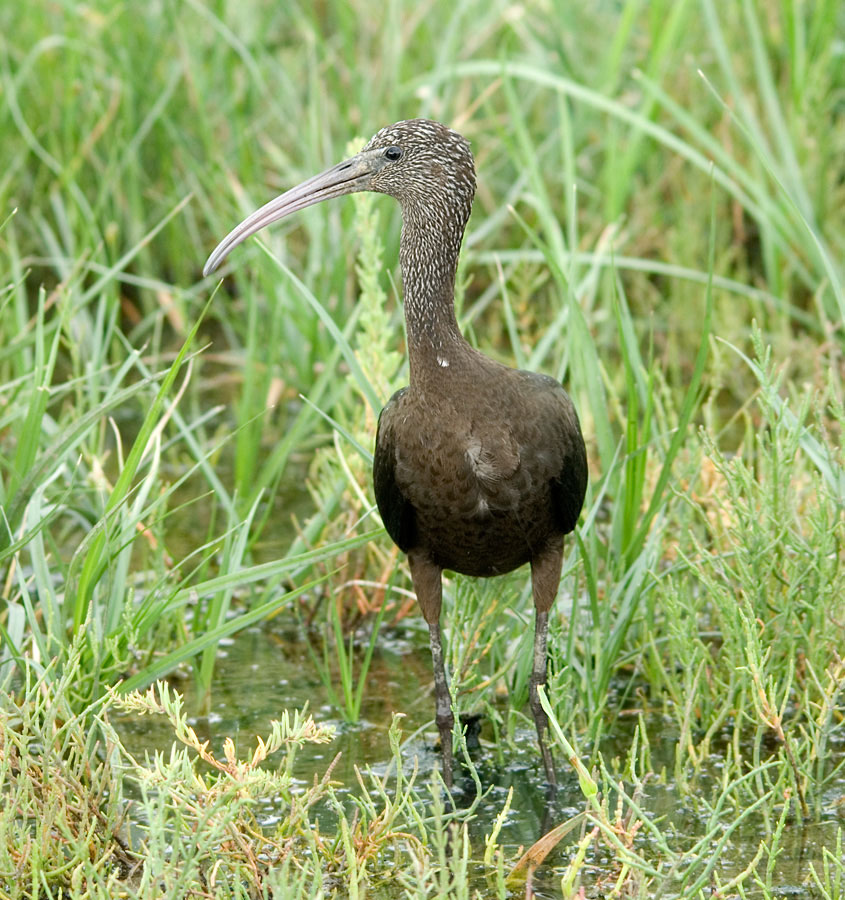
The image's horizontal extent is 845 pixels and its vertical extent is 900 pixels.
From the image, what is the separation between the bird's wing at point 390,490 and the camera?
372 centimetres

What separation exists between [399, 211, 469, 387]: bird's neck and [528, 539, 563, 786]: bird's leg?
59cm

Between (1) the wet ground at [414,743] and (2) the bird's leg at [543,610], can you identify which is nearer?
(1) the wet ground at [414,743]

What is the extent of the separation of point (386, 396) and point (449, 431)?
0.76 meters

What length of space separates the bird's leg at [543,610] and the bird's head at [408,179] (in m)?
0.88

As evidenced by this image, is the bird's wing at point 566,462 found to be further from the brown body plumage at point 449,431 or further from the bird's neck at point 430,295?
the bird's neck at point 430,295

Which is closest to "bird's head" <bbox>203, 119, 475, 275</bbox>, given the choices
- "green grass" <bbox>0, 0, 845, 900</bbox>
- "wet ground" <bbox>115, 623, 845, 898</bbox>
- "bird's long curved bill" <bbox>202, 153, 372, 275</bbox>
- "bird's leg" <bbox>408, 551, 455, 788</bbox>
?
"bird's long curved bill" <bbox>202, 153, 372, 275</bbox>

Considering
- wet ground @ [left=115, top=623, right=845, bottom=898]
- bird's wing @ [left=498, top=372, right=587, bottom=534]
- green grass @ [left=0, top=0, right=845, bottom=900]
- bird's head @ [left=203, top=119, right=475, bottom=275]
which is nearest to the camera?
green grass @ [left=0, top=0, right=845, bottom=900]

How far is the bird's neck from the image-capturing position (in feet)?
12.1

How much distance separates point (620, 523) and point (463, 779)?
2.66 feet

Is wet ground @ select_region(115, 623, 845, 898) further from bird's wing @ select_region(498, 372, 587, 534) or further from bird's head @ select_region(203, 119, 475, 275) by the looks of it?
bird's head @ select_region(203, 119, 475, 275)

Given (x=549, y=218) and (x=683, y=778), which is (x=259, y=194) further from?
(x=683, y=778)

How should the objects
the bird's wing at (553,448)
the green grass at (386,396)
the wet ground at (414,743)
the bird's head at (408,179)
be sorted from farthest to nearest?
the bird's head at (408,179)
the bird's wing at (553,448)
the wet ground at (414,743)
the green grass at (386,396)

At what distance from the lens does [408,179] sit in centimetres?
386

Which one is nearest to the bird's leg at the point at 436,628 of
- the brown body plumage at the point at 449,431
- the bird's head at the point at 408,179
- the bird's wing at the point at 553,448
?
the brown body plumage at the point at 449,431
